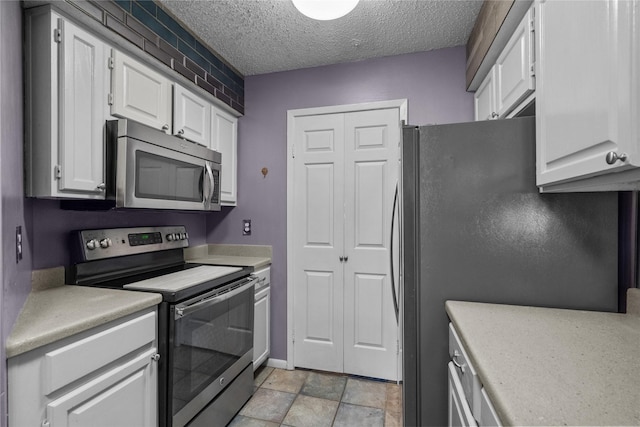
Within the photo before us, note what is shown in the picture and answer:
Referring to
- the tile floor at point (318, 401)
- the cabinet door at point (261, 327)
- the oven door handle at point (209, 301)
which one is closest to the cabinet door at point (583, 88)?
the oven door handle at point (209, 301)

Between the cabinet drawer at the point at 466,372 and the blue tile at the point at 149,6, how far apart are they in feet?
7.17

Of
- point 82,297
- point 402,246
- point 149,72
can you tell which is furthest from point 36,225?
point 402,246

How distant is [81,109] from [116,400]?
1206 millimetres

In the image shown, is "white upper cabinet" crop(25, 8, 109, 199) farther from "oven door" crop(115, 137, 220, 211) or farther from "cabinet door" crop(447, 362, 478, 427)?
"cabinet door" crop(447, 362, 478, 427)

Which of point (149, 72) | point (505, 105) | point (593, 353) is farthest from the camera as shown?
point (149, 72)

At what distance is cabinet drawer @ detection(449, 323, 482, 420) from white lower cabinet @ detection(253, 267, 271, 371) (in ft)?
4.77

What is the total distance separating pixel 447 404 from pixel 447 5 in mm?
2086

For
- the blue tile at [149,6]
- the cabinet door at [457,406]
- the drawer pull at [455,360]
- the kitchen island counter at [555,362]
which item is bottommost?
the cabinet door at [457,406]

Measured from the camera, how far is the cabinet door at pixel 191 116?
192 centimetres

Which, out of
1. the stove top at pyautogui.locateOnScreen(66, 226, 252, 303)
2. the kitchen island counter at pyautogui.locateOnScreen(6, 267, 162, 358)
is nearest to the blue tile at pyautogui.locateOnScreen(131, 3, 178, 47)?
the stove top at pyautogui.locateOnScreen(66, 226, 252, 303)

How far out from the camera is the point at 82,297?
1.32m

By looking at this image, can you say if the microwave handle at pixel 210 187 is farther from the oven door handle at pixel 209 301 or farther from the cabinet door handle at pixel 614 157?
the cabinet door handle at pixel 614 157

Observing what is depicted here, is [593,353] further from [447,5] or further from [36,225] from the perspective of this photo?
[36,225]

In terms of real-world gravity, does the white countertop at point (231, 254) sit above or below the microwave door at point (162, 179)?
below
